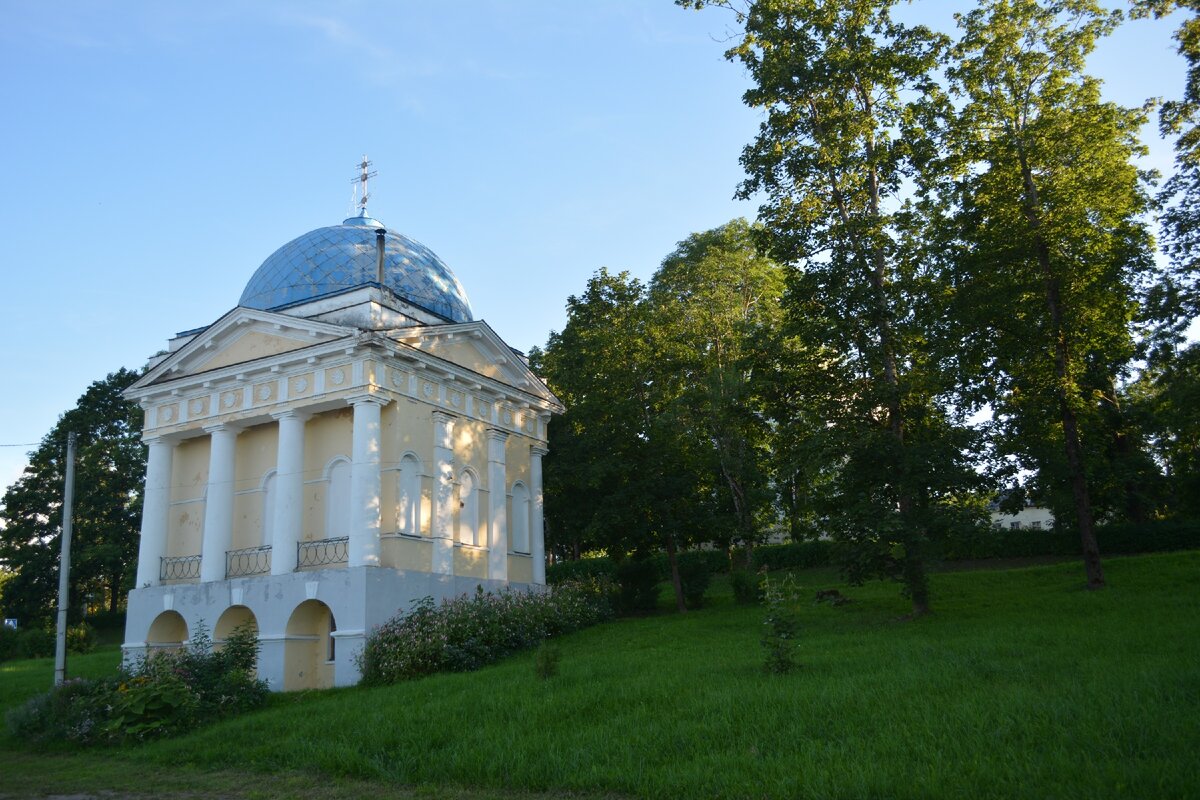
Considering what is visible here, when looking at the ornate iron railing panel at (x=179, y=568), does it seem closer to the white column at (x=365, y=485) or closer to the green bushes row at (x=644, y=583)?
the white column at (x=365, y=485)

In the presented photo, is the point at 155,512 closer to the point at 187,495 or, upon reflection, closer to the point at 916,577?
the point at 187,495

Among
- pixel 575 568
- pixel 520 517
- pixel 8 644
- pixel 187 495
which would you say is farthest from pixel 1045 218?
pixel 8 644

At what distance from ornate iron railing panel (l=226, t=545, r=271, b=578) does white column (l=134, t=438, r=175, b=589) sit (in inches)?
94.6

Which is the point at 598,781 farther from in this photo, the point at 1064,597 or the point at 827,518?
the point at 1064,597

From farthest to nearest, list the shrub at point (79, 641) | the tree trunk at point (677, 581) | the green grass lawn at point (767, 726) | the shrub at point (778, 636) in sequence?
the shrub at point (79, 641), the tree trunk at point (677, 581), the shrub at point (778, 636), the green grass lawn at point (767, 726)

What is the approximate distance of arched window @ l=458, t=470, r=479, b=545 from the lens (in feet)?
76.4

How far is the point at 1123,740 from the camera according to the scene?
25.9ft

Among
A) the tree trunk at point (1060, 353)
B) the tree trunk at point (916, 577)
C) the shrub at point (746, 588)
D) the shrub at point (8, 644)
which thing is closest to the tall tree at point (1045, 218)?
the tree trunk at point (1060, 353)

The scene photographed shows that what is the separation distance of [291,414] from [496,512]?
19.1ft

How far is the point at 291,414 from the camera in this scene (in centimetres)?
2184

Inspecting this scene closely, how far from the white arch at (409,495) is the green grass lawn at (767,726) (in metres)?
4.66

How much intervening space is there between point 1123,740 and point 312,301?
2020 centimetres

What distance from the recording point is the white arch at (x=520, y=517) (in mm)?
25750

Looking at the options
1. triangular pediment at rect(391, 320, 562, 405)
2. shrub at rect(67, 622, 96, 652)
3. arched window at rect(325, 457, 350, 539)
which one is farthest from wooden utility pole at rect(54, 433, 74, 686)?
shrub at rect(67, 622, 96, 652)
